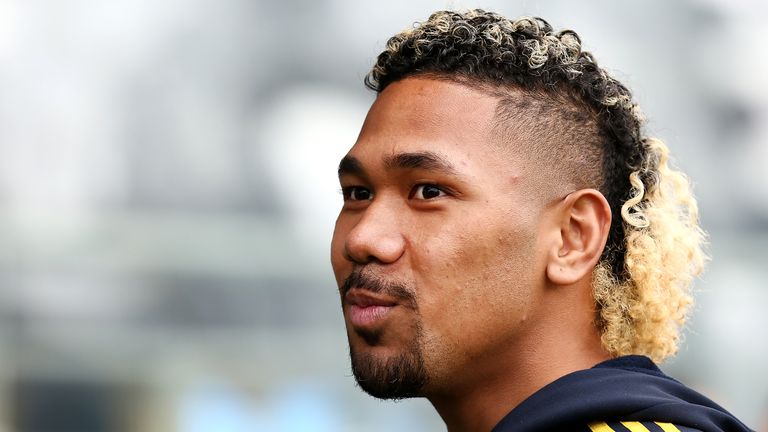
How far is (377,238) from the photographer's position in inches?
118

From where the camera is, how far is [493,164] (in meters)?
3.06

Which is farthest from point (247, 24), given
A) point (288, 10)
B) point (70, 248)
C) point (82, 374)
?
point (82, 374)

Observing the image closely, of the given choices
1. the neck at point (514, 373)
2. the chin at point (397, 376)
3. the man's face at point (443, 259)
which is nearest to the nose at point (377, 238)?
the man's face at point (443, 259)

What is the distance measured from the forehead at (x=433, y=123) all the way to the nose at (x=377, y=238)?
18cm

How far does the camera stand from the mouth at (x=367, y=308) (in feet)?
9.70

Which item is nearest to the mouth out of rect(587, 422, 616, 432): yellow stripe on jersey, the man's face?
the man's face

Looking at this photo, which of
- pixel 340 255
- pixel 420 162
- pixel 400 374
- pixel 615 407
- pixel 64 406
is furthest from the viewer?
pixel 64 406

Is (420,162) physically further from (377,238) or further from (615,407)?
(615,407)

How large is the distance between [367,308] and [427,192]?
0.35 m

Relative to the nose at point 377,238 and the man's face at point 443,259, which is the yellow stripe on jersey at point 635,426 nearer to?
the man's face at point 443,259

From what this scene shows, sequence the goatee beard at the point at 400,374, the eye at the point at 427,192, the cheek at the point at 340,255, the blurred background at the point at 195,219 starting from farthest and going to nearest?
the blurred background at the point at 195,219 → the cheek at the point at 340,255 → the eye at the point at 427,192 → the goatee beard at the point at 400,374

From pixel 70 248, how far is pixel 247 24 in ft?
6.37

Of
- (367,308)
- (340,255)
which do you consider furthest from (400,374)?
(340,255)

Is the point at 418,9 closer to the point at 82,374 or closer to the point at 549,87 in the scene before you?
the point at 82,374
